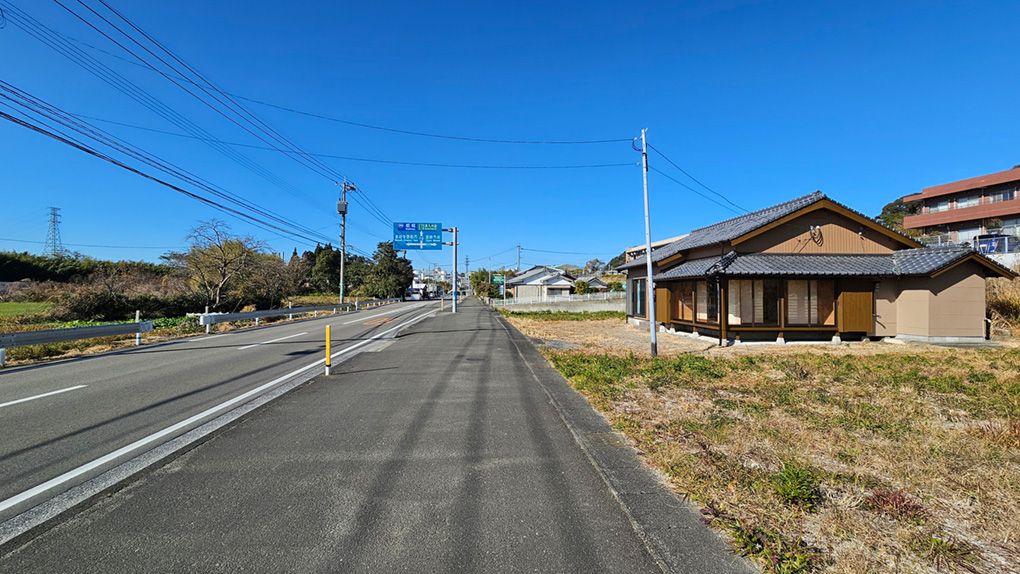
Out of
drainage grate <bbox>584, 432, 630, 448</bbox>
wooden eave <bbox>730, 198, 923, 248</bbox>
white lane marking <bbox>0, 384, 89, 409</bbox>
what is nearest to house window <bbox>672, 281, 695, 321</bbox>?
wooden eave <bbox>730, 198, 923, 248</bbox>

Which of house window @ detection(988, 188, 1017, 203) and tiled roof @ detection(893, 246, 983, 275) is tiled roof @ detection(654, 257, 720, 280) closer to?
tiled roof @ detection(893, 246, 983, 275)

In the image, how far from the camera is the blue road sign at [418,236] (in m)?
33.4

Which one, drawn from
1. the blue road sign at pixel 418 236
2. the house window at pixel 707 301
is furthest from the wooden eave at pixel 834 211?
the blue road sign at pixel 418 236

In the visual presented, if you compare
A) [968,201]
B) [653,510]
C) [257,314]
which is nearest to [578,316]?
[257,314]

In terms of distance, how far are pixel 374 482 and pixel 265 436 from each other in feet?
6.87

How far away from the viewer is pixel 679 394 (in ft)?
24.0

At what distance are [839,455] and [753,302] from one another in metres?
12.5

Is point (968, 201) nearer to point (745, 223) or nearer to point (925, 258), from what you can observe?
point (925, 258)

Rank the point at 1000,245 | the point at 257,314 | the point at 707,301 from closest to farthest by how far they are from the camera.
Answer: the point at 707,301 < the point at 257,314 < the point at 1000,245

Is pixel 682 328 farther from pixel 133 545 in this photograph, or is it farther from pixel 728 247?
pixel 133 545

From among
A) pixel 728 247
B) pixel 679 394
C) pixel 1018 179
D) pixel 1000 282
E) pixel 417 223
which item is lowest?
pixel 679 394

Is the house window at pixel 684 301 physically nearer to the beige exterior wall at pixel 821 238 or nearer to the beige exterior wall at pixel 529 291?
the beige exterior wall at pixel 821 238

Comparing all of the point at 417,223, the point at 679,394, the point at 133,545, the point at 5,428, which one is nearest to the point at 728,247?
the point at 679,394

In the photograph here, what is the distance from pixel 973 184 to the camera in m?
38.6
